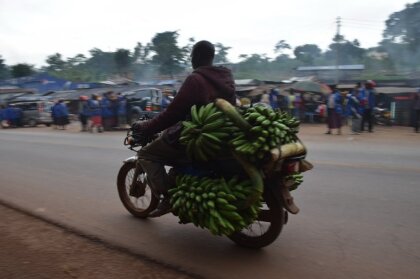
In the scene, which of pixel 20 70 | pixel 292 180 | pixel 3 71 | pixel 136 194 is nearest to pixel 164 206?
pixel 136 194

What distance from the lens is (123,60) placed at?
205 feet

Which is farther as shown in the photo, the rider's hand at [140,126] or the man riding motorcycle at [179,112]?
the rider's hand at [140,126]

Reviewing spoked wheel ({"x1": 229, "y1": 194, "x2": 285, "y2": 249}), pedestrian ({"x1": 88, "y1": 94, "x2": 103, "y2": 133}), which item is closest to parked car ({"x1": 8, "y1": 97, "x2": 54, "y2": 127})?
pedestrian ({"x1": 88, "y1": 94, "x2": 103, "y2": 133})

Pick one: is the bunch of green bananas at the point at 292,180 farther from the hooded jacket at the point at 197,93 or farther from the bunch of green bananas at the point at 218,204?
the hooded jacket at the point at 197,93

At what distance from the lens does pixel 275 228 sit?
12.6ft

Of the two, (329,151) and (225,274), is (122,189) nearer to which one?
(225,274)

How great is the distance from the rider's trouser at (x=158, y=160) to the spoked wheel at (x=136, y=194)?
1.62 ft

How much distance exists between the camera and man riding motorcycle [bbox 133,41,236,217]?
12.8ft

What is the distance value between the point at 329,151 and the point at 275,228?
7.27 metres

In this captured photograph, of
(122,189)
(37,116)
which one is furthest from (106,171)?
(37,116)

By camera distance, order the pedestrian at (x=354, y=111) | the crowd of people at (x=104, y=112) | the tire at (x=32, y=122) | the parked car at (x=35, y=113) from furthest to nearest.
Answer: the tire at (x=32, y=122) → the parked car at (x=35, y=113) → the crowd of people at (x=104, y=112) → the pedestrian at (x=354, y=111)

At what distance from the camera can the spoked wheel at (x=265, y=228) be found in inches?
150

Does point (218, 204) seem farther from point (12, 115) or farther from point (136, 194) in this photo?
point (12, 115)

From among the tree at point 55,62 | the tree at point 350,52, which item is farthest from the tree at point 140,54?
the tree at point 350,52
